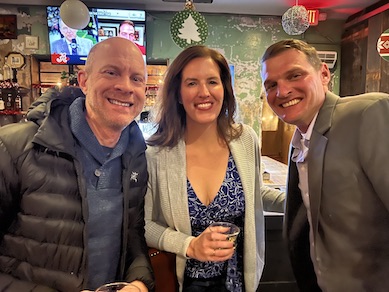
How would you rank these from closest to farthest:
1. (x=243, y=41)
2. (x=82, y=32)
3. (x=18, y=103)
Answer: (x=82, y=32), (x=18, y=103), (x=243, y=41)

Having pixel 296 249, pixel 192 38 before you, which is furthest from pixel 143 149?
pixel 192 38

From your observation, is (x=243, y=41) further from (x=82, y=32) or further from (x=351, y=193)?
(x=351, y=193)

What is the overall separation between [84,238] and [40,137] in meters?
0.42

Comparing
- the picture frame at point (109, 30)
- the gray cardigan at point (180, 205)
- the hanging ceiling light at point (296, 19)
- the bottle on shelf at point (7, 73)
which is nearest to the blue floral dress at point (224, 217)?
the gray cardigan at point (180, 205)

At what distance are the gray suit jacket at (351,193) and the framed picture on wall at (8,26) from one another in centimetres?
573

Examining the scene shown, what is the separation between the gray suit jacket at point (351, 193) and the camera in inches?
48.6

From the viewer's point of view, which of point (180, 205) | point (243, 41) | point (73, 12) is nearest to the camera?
point (180, 205)

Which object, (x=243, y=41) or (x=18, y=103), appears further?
(x=243, y=41)

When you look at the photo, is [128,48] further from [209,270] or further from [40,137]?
[209,270]

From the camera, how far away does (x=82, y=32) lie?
214 inches

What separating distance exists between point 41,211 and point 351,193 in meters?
1.18

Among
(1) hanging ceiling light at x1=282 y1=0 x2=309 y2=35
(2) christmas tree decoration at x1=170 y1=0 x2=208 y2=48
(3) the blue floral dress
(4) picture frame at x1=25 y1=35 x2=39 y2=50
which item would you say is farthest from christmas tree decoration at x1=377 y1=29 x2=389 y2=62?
(4) picture frame at x1=25 y1=35 x2=39 y2=50

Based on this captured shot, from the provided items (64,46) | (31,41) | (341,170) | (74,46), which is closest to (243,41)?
(74,46)

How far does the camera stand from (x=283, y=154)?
8.43 metres
